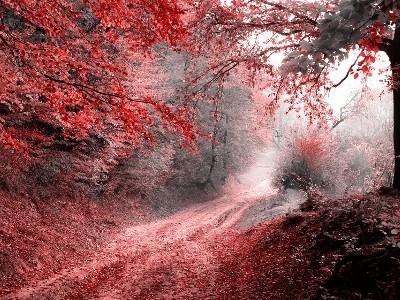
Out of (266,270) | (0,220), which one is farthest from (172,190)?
(266,270)

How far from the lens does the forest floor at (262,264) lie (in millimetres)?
5582

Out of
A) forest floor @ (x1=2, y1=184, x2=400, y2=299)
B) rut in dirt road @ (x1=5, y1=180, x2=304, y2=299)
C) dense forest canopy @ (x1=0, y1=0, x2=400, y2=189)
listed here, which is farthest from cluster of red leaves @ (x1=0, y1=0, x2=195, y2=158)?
rut in dirt road @ (x1=5, y1=180, x2=304, y2=299)

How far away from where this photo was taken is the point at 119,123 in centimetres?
1569

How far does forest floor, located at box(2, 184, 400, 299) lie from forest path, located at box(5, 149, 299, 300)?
2cm

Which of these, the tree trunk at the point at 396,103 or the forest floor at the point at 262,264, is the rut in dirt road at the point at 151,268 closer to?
the forest floor at the point at 262,264

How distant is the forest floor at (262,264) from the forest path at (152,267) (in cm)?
2

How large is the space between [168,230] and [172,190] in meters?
7.77

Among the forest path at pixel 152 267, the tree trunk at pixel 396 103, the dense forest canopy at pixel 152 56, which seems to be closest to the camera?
the dense forest canopy at pixel 152 56

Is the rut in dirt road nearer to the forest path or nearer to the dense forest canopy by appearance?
the forest path

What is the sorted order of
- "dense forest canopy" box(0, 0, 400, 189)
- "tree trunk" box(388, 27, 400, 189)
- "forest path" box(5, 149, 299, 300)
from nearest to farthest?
"dense forest canopy" box(0, 0, 400, 189) → "forest path" box(5, 149, 299, 300) → "tree trunk" box(388, 27, 400, 189)

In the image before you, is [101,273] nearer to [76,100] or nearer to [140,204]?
[76,100]

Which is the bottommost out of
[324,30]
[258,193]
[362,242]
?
[258,193]

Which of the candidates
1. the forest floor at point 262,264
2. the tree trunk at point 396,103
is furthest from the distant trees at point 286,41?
the forest floor at point 262,264

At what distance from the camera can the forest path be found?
8062mm
